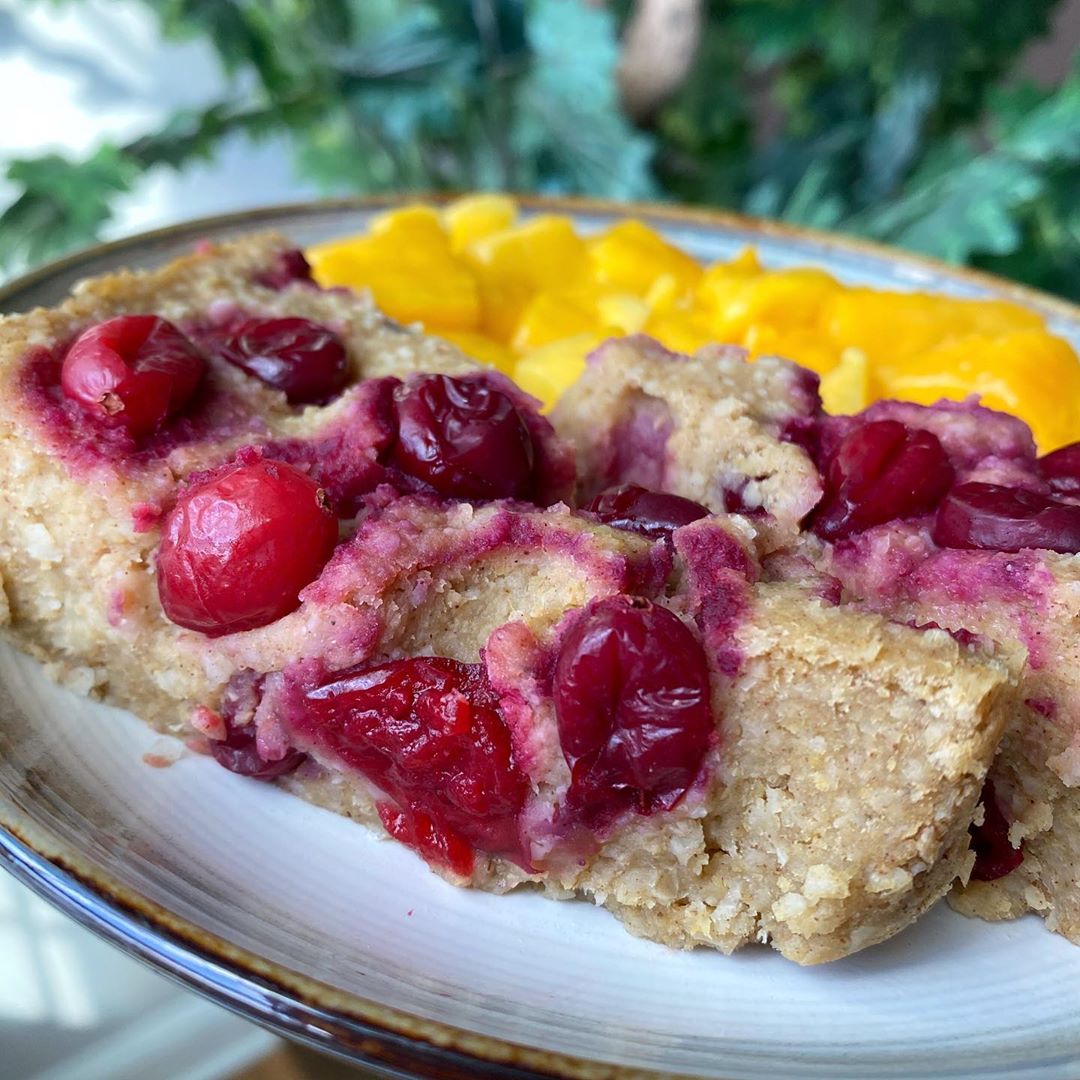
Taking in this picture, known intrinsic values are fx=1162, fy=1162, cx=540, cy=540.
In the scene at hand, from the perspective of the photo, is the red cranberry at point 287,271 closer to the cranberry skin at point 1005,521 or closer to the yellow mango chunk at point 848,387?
A: the yellow mango chunk at point 848,387

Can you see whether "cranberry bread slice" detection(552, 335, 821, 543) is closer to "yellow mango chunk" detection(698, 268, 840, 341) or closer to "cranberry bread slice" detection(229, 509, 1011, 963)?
"cranberry bread slice" detection(229, 509, 1011, 963)

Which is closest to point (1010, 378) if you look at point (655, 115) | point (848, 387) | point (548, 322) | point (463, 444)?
point (848, 387)

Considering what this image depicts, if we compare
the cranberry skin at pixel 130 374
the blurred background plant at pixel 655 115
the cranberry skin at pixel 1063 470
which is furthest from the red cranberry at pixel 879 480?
the blurred background plant at pixel 655 115

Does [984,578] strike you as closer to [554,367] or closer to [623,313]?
[554,367]

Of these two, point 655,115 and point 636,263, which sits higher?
point 636,263

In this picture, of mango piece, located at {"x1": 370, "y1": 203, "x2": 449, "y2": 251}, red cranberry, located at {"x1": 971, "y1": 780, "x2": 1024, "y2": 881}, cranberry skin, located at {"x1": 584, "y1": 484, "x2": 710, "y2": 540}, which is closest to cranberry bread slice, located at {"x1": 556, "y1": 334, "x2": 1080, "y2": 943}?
red cranberry, located at {"x1": 971, "y1": 780, "x2": 1024, "y2": 881}

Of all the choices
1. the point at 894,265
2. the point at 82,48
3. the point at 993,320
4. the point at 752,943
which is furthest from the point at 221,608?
the point at 82,48

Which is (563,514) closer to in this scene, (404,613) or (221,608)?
(404,613)
